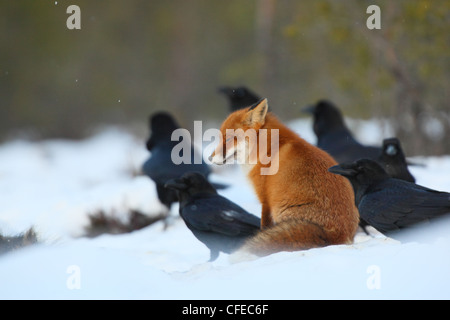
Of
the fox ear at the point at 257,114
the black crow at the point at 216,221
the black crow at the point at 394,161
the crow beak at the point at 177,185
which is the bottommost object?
the black crow at the point at 216,221

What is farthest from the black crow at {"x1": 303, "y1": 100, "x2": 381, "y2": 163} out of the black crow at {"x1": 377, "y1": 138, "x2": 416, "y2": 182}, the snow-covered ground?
the snow-covered ground

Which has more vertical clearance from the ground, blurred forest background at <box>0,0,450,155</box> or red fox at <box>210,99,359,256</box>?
blurred forest background at <box>0,0,450,155</box>

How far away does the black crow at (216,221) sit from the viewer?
16.4 ft

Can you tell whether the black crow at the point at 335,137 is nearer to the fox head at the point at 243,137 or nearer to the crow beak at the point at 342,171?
the crow beak at the point at 342,171

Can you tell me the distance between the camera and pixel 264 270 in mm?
3719

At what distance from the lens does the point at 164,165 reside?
7.03 metres

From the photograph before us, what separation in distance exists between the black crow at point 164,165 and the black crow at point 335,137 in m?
1.79

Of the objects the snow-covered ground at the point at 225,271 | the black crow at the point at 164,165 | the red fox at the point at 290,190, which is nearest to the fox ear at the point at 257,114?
the red fox at the point at 290,190

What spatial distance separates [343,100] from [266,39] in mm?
4236

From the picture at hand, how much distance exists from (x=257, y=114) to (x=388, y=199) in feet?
4.31

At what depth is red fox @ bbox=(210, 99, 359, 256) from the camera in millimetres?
4215

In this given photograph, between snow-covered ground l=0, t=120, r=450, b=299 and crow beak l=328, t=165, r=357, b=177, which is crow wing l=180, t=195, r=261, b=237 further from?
crow beak l=328, t=165, r=357, b=177

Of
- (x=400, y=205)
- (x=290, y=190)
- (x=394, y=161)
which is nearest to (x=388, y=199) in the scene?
(x=400, y=205)

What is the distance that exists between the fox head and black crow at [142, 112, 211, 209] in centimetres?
229
